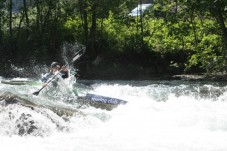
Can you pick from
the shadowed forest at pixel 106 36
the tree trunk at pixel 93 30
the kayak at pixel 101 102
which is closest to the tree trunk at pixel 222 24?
the shadowed forest at pixel 106 36

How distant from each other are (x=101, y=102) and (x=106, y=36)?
1470 cm

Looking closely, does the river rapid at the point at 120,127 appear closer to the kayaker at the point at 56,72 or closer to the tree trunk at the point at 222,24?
the kayaker at the point at 56,72

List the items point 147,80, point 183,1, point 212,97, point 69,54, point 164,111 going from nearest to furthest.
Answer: point 164,111
point 212,97
point 183,1
point 147,80
point 69,54

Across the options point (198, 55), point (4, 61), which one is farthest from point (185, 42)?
point (4, 61)

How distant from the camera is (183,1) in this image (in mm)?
20547

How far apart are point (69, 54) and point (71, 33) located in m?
1.87

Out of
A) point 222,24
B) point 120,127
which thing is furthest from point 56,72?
point 222,24

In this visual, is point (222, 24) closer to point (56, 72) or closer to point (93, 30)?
point (56, 72)

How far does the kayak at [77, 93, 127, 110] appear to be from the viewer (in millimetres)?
12844

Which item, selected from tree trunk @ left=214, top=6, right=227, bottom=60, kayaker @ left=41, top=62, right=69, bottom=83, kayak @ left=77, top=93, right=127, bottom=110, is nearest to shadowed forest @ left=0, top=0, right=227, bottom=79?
tree trunk @ left=214, top=6, right=227, bottom=60

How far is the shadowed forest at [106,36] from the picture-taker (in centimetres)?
2475

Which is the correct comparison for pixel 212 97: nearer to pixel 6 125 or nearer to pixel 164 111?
pixel 164 111

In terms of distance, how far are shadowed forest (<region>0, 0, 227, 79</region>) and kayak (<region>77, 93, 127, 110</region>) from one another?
10.2 metres

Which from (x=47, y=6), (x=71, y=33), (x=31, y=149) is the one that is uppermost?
(x=47, y=6)
